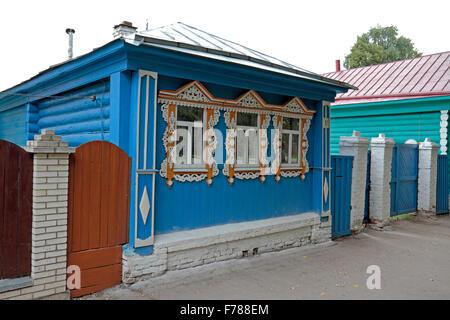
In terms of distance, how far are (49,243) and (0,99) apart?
22.7 ft

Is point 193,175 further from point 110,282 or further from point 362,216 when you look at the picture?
point 362,216

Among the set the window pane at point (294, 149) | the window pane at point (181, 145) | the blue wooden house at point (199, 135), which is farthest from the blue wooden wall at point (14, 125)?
the window pane at point (294, 149)

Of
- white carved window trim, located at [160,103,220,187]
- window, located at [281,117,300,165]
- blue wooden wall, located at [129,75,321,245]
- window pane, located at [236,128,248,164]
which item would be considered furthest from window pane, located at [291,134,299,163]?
white carved window trim, located at [160,103,220,187]

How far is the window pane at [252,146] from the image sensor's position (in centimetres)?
634

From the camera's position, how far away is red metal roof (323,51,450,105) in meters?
12.0

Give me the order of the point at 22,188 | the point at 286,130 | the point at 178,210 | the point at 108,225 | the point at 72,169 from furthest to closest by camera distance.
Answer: the point at 286,130, the point at 178,210, the point at 108,225, the point at 72,169, the point at 22,188

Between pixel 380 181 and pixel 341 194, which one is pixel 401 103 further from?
pixel 341 194

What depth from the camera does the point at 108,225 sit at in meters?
4.57

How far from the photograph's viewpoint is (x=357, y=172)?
26.9ft

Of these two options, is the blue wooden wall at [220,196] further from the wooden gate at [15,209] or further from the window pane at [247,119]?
the wooden gate at [15,209]

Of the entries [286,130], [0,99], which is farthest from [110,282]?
[0,99]

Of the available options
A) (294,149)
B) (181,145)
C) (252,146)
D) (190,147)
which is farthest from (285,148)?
(181,145)

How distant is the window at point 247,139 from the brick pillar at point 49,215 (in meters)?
2.83

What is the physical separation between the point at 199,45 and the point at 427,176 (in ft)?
27.0
